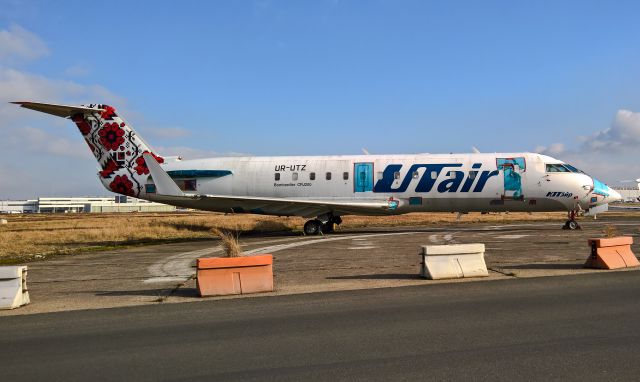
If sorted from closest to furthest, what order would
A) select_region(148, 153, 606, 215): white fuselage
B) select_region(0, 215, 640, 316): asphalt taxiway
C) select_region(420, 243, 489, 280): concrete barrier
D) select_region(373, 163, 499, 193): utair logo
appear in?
select_region(0, 215, 640, 316): asphalt taxiway
select_region(420, 243, 489, 280): concrete barrier
select_region(148, 153, 606, 215): white fuselage
select_region(373, 163, 499, 193): utair logo

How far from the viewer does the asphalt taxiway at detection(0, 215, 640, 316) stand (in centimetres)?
1026

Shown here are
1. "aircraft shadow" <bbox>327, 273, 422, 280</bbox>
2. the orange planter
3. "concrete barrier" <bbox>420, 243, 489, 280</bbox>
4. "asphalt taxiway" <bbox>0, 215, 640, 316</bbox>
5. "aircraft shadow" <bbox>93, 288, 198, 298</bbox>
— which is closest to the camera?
the orange planter

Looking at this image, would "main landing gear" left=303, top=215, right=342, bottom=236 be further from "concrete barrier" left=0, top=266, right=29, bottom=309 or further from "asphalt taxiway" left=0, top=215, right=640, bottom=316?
"concrete barrier" left=0, top=266, right=29, bottom=309

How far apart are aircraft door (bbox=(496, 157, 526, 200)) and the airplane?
0.05 meters

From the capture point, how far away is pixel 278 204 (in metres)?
25.6

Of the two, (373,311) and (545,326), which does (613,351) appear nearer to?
(545,326)

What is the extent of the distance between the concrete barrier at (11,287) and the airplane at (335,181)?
45.2ft

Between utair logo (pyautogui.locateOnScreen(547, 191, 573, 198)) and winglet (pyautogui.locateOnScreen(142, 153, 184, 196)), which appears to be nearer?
winglet (pyautogui.locateOnScreen(142, 153, 184, 196))

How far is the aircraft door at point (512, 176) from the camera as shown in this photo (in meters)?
24.6

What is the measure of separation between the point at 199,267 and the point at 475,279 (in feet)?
19.7

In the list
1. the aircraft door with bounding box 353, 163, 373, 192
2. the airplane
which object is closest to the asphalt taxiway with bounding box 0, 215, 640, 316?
the airplane

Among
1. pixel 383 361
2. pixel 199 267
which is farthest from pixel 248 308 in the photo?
pixel 383 361

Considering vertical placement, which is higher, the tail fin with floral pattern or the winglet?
the tail fin with floral pattern

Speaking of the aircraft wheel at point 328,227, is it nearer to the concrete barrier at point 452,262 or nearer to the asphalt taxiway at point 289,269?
the asphalt taxiway at point 289,269
